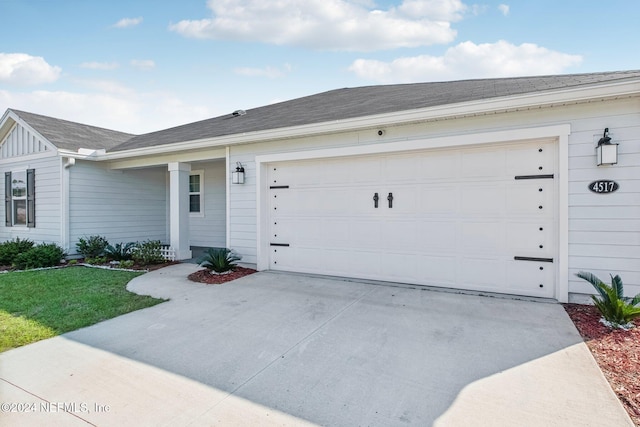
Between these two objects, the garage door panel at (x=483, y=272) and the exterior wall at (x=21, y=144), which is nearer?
the garage door panel at (x=483, y=272)

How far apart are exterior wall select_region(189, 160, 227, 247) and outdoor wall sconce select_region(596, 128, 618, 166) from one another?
820cm

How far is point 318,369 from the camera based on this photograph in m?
2.70

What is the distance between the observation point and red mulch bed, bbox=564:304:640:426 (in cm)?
229

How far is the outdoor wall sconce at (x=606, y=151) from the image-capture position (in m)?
3.94

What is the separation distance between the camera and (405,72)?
1202 cm

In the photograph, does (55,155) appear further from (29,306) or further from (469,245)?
(469,245)

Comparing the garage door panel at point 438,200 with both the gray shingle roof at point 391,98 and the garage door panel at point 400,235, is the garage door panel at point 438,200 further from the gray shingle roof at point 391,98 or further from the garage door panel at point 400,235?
the gray shingle roof at point 391,98

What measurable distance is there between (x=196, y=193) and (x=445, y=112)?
7.79 m

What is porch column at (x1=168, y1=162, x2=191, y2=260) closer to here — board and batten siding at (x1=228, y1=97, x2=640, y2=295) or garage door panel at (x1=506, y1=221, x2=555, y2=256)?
board and batten siding at (x1=228, y1=97, x2=640, y2=295)

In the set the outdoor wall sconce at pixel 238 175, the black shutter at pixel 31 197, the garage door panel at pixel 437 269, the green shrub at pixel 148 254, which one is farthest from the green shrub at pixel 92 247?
the garage door panel at pixel 437 269

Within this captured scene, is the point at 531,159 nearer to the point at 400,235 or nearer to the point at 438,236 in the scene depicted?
the point at 438,236

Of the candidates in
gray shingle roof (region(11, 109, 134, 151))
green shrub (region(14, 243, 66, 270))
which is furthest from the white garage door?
gray shingle roof (region(11, 109, 134, 151))

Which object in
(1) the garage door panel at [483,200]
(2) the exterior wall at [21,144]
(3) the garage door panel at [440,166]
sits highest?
(2) the exterior wall at [21,144]

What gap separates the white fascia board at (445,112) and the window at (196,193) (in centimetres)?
284
